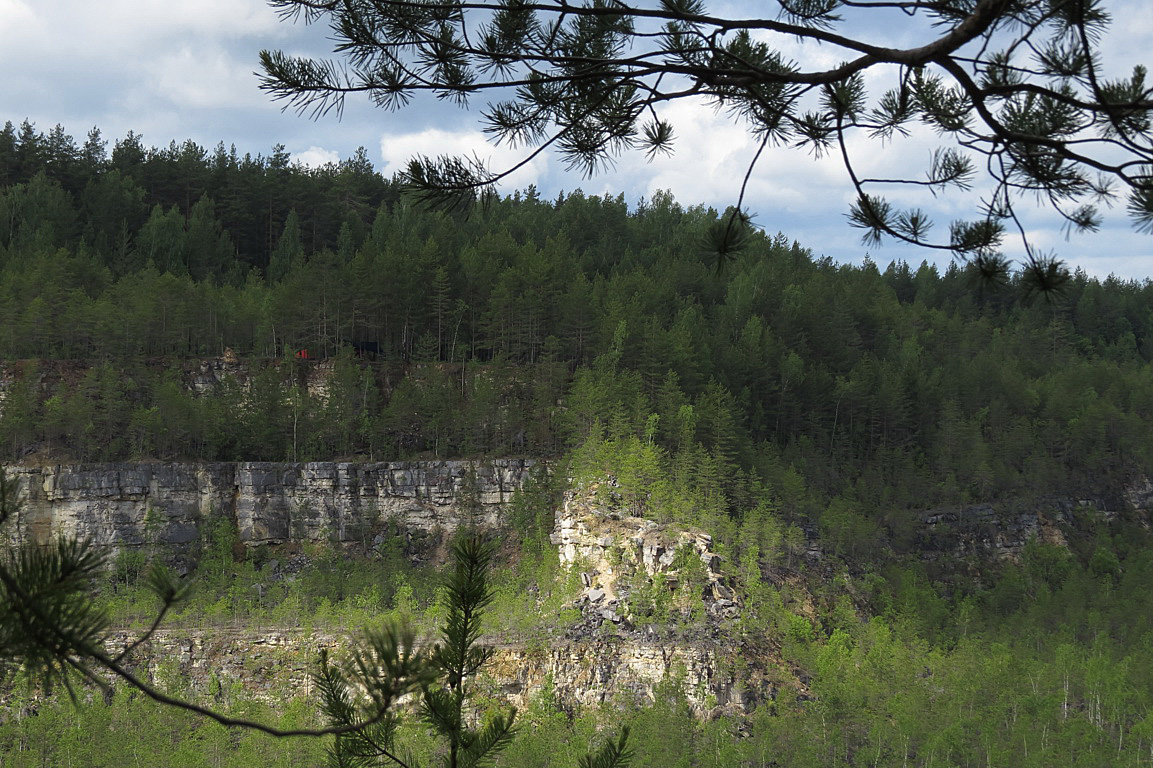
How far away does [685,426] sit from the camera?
1618 inches

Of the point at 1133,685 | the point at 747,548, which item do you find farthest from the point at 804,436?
the point at 1133,685

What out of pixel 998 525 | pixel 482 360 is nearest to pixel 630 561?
pixel 482 360

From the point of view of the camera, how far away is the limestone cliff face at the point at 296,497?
1670 inches

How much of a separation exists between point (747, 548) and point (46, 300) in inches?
1460

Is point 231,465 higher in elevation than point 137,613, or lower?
higher

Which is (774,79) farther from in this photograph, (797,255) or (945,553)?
(797,255)

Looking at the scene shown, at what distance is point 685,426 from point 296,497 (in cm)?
1849

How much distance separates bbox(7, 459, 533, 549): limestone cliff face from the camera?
4241cm

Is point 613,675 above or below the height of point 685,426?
below

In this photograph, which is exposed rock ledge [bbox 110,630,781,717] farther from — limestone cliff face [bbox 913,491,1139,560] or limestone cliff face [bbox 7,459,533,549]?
limestone cliff face [bbox 913,491,1139,560]

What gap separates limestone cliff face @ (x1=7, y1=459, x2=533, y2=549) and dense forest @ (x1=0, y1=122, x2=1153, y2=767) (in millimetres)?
1365

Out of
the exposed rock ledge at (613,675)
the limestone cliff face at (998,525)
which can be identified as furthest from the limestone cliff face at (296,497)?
the limestone cliff face at (998,525)

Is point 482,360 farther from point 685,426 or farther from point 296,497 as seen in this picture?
point 685,426

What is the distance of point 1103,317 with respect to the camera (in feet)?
309
